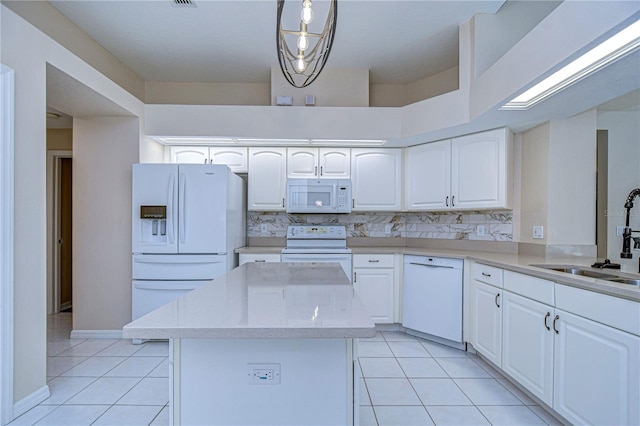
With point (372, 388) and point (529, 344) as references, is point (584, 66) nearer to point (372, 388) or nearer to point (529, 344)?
point (529, 344)

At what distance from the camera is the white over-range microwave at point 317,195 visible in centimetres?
374

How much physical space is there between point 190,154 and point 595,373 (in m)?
3.82

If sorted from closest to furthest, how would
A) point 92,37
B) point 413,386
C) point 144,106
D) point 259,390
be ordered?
1. point 259,390
2. point 413,386
3. point 92,37
4. point 144,106

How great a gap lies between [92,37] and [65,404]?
2.92m

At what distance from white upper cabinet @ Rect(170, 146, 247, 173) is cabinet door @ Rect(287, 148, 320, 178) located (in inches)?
20.3

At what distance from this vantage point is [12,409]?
6.52ft

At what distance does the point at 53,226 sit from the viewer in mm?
4488

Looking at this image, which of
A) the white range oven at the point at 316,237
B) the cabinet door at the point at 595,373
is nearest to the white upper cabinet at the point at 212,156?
the white range oven at the point at 316,237

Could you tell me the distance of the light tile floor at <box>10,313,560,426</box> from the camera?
2.04 meters

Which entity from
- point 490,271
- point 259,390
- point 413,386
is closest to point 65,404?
point 259,390

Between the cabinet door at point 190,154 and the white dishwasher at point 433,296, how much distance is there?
2472mm

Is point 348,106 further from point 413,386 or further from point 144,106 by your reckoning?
point 413,386

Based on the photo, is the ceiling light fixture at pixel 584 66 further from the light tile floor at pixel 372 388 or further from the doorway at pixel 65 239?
the doorway at pixel 65 239

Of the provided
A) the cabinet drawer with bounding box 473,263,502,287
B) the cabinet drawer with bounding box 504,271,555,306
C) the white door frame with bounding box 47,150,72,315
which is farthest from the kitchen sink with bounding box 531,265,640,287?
the white door frame with bounding box 47,150,72,315
